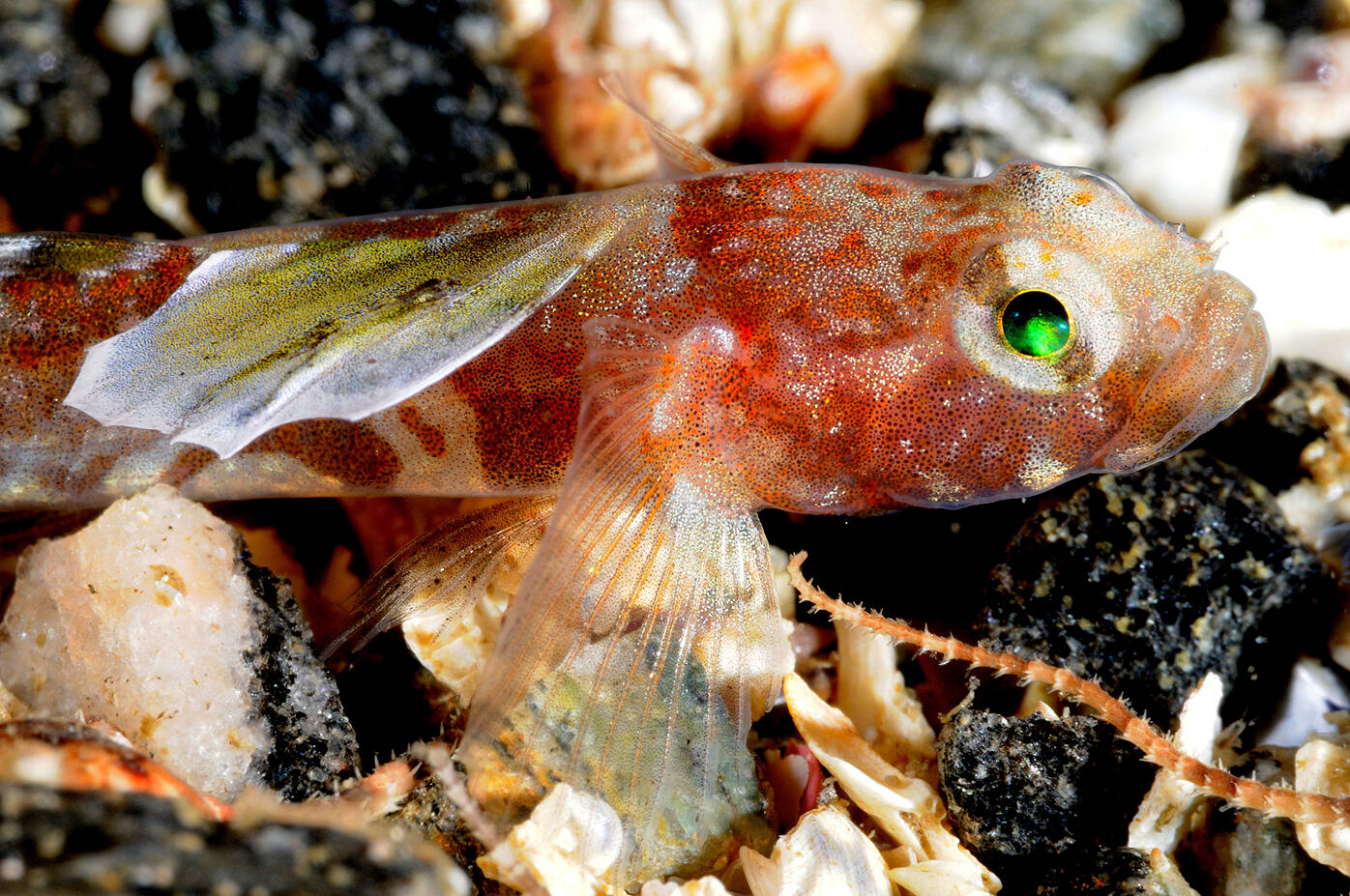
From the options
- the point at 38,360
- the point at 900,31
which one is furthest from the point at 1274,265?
the point at 38,360

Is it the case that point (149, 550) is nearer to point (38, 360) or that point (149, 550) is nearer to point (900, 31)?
point (38, 360)

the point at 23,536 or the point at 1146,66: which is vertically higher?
the point at 1146,66

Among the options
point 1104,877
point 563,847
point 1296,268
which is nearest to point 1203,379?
point 1296,268

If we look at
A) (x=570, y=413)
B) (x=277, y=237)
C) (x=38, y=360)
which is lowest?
(x=38, y=360)

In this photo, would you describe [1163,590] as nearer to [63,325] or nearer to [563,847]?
[563,847]

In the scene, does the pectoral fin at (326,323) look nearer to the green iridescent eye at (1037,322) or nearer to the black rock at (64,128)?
the green iridescent eye at (1037,322)

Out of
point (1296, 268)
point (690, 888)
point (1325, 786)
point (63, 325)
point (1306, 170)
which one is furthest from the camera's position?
point (1306, 170)
